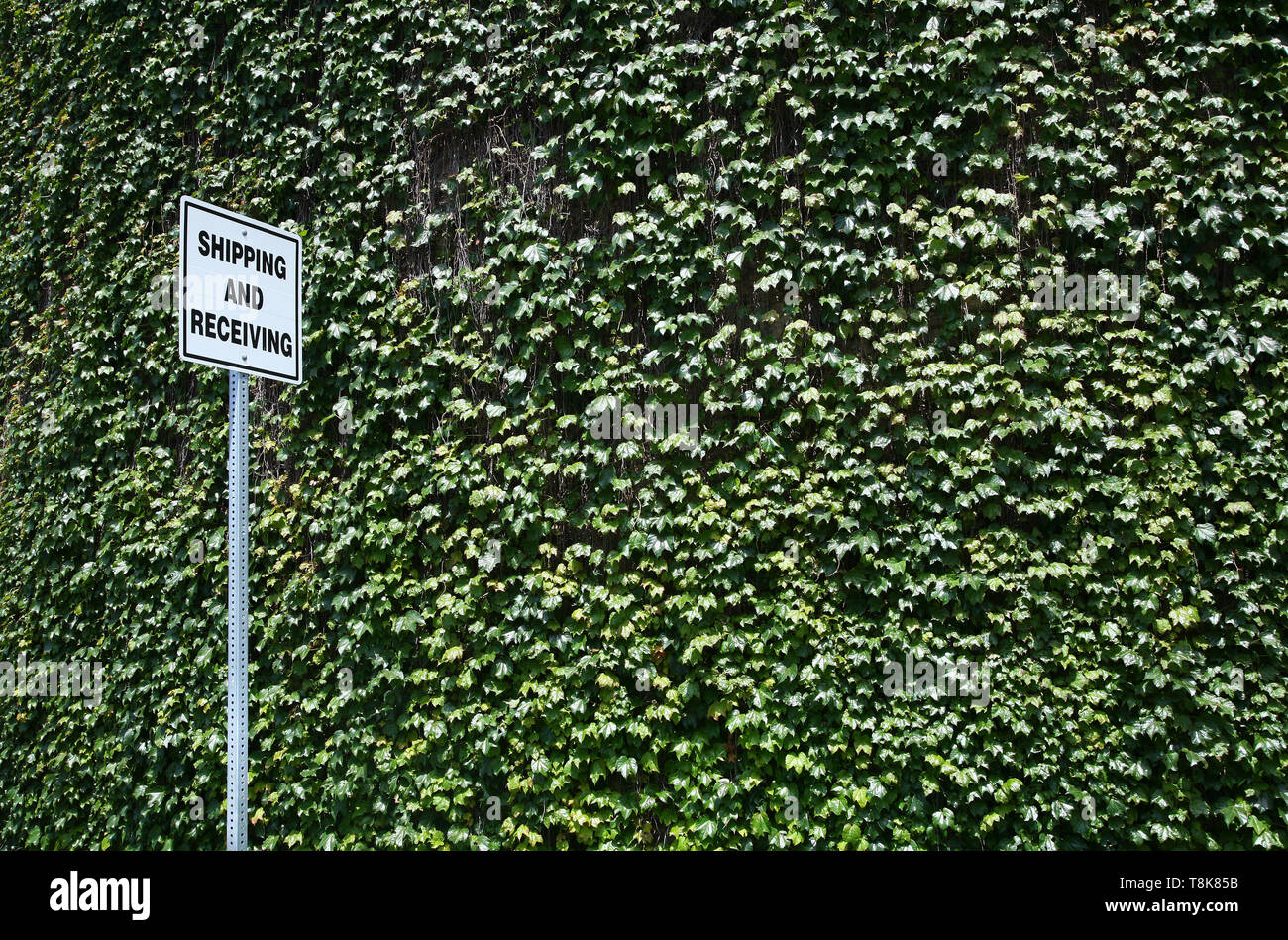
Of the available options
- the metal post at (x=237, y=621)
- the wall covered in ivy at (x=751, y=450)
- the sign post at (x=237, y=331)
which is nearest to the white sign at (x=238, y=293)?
the sign post at (x=237, y=331)

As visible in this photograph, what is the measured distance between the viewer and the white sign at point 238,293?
2537mm

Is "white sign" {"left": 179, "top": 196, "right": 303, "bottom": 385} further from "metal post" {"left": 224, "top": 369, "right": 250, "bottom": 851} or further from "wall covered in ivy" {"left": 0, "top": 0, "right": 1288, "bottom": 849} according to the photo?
"wall covered in ivy" {"left": 0, "top": 0, "right": 1288, "bottom": 849}

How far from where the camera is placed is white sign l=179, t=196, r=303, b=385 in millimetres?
2537

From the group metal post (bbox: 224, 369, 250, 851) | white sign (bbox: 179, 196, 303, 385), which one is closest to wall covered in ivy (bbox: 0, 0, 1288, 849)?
white sign (bbox: 179, 196, 303, 385)

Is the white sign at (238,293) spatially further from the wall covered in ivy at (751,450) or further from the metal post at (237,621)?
the wall covered in ivy at (751,450)

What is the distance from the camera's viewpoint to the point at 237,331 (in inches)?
105

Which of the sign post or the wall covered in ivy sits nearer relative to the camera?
the sign post

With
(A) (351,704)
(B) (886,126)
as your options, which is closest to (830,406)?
(B) (886,126)

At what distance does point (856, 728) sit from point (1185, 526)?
6.10ft

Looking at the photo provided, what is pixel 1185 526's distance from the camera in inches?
155

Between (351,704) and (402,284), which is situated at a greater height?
(402,284)

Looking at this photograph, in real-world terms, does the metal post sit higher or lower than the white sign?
lower

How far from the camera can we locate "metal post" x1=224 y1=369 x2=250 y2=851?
2.55 m
